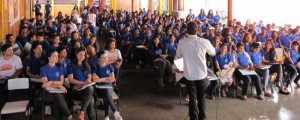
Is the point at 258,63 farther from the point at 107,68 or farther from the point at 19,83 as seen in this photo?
the point at 19,83

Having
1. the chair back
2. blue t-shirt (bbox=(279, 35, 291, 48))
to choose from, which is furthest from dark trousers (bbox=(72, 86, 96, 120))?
blue t-shirt (bbox=(279, 35, 291, 48))

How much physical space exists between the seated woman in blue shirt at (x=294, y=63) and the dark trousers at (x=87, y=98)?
15.8 feet

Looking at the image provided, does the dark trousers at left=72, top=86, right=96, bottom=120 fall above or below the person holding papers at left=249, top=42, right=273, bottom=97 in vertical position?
below

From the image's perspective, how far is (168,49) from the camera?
8.09 m

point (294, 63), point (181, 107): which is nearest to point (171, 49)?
point (181, 107)

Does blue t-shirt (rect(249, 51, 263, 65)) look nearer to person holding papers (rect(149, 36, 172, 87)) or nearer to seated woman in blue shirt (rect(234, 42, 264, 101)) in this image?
seated woman in blue shirt (rect(234, 42, 264, 101))

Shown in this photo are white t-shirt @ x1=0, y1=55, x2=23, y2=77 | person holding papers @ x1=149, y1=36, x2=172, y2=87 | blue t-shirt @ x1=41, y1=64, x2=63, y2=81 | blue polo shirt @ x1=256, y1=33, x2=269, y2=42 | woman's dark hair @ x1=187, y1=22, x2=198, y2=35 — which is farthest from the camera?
blue polo shirt @ x1=256, y1=33, x2=269, y2=42

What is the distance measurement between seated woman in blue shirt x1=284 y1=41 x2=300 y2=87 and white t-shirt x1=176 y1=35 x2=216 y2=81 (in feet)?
12.2

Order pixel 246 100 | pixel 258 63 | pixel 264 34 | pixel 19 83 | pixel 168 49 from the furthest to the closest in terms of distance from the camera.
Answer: pixel 264 34 < pixel 168 49 < pixel 258 63 < pixel 246 100 < pixel 19 83

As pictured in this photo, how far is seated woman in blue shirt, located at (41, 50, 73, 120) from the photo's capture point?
479 centimetres

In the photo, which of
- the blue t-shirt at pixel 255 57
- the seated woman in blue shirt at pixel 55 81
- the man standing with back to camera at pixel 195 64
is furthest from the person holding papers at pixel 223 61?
the seated woman in blue shirt at pixel 55 81

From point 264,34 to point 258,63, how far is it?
9.49 feet

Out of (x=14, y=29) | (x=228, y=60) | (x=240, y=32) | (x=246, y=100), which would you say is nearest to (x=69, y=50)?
(x=228, y=60)

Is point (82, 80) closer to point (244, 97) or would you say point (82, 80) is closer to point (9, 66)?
point (9, 66)
